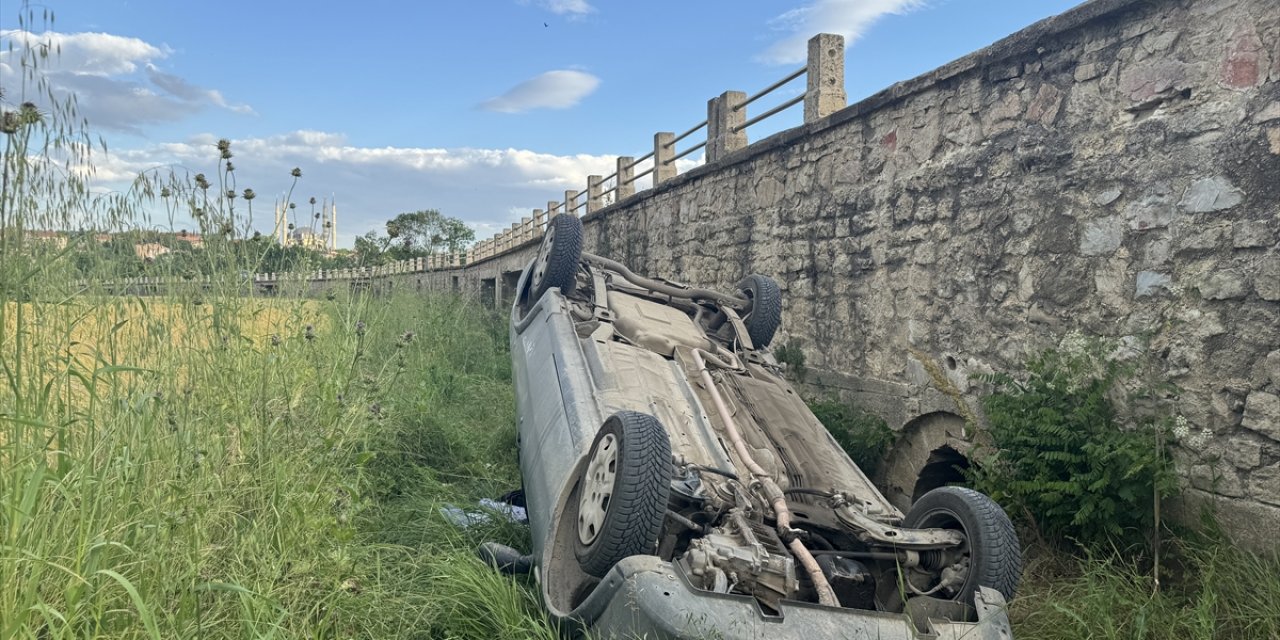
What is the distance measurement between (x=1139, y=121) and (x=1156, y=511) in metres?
2.19

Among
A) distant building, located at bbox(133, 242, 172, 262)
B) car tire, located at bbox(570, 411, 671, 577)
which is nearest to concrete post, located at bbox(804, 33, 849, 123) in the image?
car tire, located at bbox(570, 411, 671, 577)

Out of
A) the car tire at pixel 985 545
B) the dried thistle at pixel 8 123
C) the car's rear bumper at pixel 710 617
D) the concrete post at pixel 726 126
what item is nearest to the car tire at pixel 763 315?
the car tire at pixel 985 545

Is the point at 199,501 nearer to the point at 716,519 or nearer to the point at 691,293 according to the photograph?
the point at 716,519

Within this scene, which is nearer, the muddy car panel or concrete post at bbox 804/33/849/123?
the muddy car panel

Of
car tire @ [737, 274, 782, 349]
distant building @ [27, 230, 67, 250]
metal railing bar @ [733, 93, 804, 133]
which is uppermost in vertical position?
metal railing bar @ [733, 93, 804, 133]

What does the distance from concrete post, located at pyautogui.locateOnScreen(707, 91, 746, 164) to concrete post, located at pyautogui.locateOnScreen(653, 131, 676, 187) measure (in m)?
1.55

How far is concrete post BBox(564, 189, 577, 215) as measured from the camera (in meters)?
18.9

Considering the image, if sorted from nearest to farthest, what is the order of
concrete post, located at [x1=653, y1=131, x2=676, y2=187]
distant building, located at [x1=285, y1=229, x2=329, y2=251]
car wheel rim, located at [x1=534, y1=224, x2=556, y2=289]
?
distant building, located at [x1=285, y1=229, x2=329, y2=251] → car wheel rim, located at [x1=534, y1=224, x2=556, y2=289] → concrete post, located at [x1=653, y1=131, x2=676, y2=187]

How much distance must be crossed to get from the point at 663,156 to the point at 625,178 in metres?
2.33

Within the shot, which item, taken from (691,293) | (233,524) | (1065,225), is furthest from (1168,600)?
(233,524)

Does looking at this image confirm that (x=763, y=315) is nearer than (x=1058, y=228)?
No

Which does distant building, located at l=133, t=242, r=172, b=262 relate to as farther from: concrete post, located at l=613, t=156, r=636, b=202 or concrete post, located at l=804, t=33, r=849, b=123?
concrete post, located at l=613, t=156, r=636, b=202

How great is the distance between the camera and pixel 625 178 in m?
14.4

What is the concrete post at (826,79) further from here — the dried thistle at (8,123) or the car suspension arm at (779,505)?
the dried thistle at (8,123)
